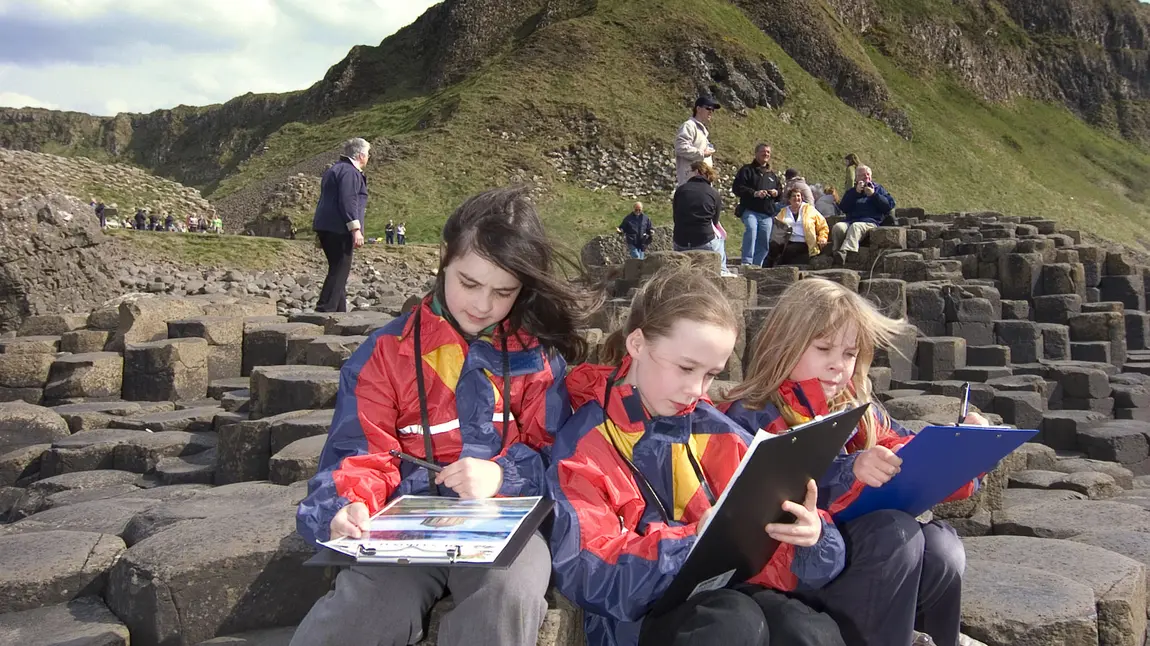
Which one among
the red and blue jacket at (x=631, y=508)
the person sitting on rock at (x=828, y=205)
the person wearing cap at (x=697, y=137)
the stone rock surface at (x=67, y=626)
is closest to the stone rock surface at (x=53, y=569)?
the stone rock surface at (x=67, y=626)

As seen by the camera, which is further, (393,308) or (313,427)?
(393,308)

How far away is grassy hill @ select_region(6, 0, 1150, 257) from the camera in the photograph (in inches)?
1540

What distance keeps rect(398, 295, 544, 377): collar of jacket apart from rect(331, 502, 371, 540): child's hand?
664 millimetres

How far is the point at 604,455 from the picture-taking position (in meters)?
2.83

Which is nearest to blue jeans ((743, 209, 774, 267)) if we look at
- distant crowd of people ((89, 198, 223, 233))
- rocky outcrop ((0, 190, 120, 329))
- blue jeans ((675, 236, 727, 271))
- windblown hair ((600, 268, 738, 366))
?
blue jeans ((675, 236, 727, 271))

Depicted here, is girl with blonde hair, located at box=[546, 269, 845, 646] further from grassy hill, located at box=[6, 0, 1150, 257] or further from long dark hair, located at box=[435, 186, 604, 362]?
grassy hill, located at box=[6, 0, 1150, 257]

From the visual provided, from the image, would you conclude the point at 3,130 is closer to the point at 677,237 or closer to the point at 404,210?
the point at 404,210

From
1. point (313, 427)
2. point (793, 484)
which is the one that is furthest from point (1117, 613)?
point (313, 427)

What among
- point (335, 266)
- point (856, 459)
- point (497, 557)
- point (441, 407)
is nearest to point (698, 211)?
point (335, 266)

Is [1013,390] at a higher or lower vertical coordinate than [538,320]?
lower

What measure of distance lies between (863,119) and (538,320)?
5296 centimetres

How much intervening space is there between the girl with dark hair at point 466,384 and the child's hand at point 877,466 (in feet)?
3.28

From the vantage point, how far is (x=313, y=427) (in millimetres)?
5715

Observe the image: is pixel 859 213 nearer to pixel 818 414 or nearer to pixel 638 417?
pixel 818 414
